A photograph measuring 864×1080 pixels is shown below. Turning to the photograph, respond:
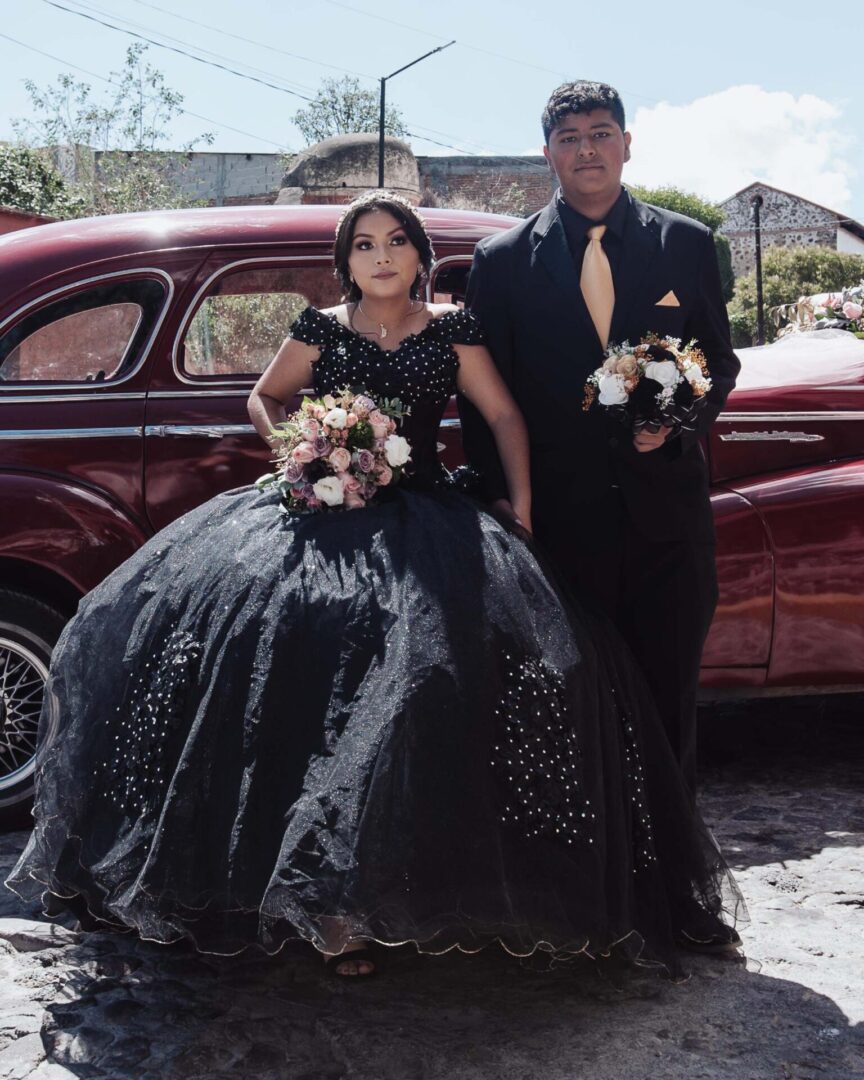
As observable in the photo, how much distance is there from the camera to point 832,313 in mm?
6070

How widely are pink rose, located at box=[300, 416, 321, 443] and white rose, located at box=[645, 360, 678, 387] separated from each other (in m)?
0.87

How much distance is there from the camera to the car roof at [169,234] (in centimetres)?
464

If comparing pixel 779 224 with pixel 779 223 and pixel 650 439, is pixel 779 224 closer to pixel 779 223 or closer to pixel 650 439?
pixel 779 223

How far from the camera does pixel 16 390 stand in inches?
181

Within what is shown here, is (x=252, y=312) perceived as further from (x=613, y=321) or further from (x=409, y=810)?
(x=409, y=810)

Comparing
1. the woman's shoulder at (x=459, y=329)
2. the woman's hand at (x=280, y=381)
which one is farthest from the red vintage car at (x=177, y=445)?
the woman's shoulder at (x=459, y=329)

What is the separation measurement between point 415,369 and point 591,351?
0.51m

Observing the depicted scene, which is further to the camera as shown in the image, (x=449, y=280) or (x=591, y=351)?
(x=449, y=280)

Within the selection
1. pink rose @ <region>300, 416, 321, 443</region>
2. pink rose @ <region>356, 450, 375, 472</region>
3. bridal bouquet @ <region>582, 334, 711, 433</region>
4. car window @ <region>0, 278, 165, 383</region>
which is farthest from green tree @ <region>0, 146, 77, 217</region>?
bridal bouquet @ <region>582, 334, 711, 433</region>

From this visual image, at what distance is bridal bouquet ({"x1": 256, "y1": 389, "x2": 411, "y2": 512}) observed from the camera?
11.0 feet

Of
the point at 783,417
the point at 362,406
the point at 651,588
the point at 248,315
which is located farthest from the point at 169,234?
the point at 783,417

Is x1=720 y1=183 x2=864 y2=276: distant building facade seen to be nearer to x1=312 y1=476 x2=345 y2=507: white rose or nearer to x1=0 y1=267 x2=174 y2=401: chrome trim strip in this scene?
x1=0 y1=267 x2=174 y2=401: chrome trim strip

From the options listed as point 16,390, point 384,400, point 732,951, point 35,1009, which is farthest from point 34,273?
point 732,951

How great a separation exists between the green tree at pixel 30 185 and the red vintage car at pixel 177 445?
18461 mm
